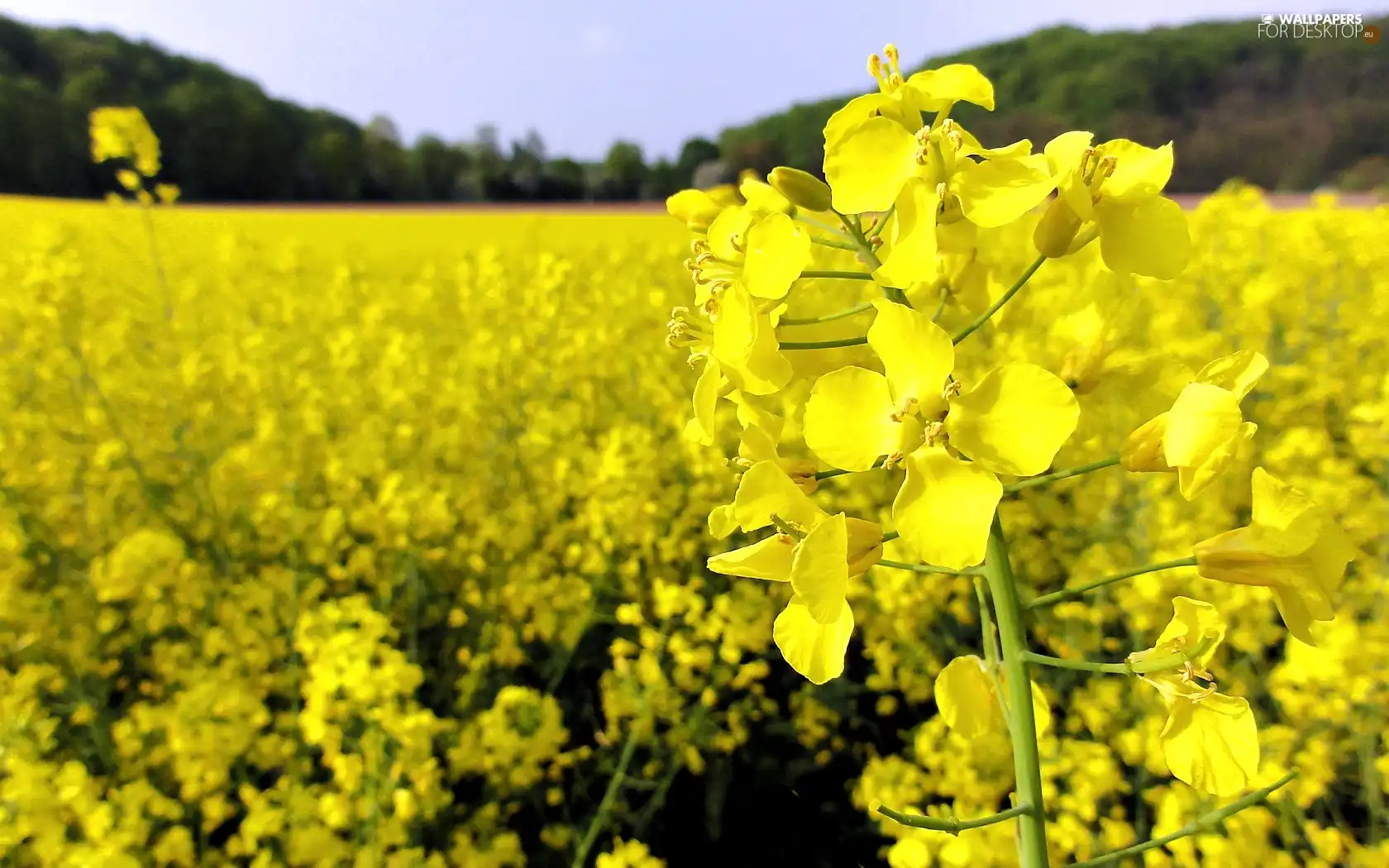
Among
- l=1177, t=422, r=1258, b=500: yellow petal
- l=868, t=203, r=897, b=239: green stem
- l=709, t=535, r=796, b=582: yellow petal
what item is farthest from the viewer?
l=868, t=203, r=897, b=239: green stem

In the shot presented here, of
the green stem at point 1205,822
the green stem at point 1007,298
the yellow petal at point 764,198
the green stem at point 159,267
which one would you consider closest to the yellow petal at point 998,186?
the green stem at point 1007,298

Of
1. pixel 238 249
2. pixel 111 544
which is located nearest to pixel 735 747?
pixel 111 544

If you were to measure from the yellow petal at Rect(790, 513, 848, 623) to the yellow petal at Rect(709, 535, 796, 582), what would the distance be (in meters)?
0.06

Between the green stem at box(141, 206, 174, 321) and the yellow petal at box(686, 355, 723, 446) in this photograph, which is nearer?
the yellow petal at box(686, 355, 723, 446)

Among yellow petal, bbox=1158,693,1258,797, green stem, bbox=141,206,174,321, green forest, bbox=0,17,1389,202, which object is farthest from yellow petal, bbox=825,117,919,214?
green forest, bbox=0,17,1389,202

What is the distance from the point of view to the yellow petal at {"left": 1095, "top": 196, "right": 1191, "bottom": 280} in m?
0.84

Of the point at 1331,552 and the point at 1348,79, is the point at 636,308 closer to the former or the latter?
the point at 1331,552

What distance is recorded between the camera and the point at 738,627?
7.97 feet

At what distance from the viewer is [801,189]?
3.01ft

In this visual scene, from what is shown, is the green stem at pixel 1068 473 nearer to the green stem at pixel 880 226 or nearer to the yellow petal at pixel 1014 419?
the yellow petal at pixel 1014 419

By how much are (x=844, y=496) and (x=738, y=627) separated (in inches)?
50.5

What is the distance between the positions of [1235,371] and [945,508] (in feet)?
1.08

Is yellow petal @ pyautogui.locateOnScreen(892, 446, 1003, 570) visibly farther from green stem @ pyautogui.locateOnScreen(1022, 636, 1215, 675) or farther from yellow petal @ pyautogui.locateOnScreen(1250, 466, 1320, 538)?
yellow petal @ pyautogui.locateOnScreen(1250, 466, 1320, 538)

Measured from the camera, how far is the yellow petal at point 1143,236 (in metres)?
0.84
